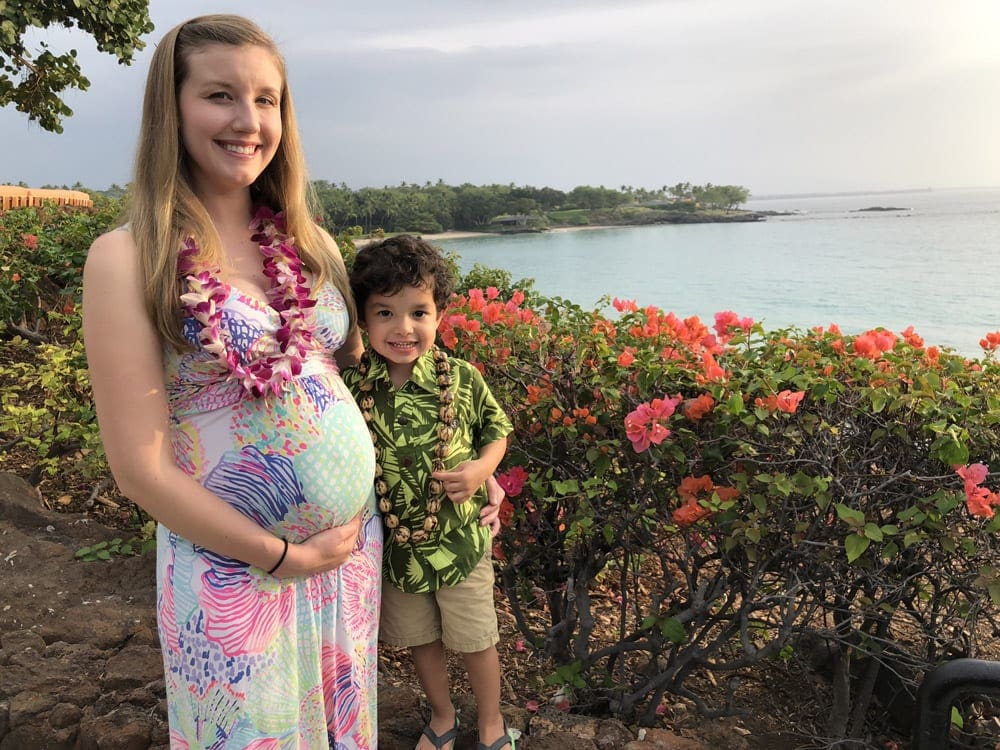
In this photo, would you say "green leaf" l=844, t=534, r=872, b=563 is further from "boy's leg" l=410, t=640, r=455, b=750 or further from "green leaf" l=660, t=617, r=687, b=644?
"boy's leg" l=410, t=640, r=455, b=750

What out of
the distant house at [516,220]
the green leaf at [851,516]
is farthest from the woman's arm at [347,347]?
the distant house at [516,220]

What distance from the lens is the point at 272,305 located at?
63.9 inches

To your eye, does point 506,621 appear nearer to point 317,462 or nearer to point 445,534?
point 445,534

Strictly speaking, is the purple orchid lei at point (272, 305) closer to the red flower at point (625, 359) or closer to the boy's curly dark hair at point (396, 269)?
the boy's curly dark hair at point (396, 269)

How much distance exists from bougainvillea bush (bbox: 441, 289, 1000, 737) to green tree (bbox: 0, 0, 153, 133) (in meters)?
5.27

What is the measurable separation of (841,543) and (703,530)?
39cm

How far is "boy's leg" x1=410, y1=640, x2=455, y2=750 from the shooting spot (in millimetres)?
2023

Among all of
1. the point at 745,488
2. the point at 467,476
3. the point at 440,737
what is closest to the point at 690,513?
the point at 745,488

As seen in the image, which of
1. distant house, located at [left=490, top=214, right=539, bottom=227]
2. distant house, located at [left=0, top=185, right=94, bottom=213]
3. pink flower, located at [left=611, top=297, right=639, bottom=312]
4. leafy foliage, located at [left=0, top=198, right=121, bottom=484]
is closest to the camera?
pink flower, located at [left=611, top=297, right=639, bottom=312]

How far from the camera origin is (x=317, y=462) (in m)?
1.60

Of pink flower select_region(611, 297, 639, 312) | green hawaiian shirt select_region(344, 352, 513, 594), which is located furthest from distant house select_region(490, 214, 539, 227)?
green hawaiian shirt select_region(344, 352, 513, 594)

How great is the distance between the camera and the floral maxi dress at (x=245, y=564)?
1536 millimetres

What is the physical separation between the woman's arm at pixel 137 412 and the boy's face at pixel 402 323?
535mm

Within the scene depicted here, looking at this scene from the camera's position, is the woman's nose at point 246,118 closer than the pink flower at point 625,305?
Yes
